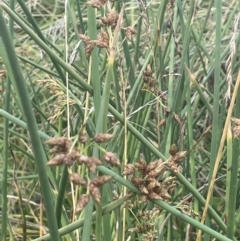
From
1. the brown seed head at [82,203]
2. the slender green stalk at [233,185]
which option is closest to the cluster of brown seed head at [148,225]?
the slender green stalk at [233,185]

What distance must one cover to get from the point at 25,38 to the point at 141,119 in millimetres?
1411

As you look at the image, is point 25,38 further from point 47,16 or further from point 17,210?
point 17,210

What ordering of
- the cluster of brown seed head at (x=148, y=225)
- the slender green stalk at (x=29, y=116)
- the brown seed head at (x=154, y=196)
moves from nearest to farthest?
the slender green stalk at (x=29, y=116) < the brown seed head at (x=154, y=196) < the cluster of brown seed head at (x=148, y=225)

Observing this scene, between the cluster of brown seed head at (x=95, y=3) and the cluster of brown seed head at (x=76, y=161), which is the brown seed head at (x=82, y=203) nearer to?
the cluster of brown seed head at (x=76, y=161)

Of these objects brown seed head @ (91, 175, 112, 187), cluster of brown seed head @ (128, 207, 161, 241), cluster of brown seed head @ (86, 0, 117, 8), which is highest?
cluster of brown seed head @ (86, 0, 117, 8)

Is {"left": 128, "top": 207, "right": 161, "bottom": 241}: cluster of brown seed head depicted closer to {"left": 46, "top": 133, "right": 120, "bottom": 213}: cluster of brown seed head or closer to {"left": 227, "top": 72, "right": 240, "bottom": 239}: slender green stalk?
{"left": 227, "top": 72, "right": 240, "bottom": 239}: slender green stalk

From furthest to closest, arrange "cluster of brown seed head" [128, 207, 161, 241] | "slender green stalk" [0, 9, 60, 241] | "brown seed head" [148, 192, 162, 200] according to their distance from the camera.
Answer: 1. "cluster of brown seed head" [128, 207, 161, 241]
2. "brown seed head" [148, 192, 162, 200]
3. "slender green stalk" [0, 9, 60, 241]

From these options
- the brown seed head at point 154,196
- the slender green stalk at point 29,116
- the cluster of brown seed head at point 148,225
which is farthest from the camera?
the cluster of brown seed head at point 148,225

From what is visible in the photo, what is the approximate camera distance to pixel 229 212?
579mm

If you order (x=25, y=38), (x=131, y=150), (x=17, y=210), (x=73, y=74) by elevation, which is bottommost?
(x=17, y=210)

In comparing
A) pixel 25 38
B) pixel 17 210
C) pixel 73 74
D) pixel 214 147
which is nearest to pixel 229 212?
pixel 214 147

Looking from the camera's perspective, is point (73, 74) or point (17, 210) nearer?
point (73, 74)

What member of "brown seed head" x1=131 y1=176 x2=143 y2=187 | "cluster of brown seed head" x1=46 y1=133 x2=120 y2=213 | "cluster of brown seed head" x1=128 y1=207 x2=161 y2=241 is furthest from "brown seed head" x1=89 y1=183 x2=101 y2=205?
"cluster of brown seed head" x1=128 y1=207 x2=161 y2=241

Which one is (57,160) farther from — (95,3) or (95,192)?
(95,3)
